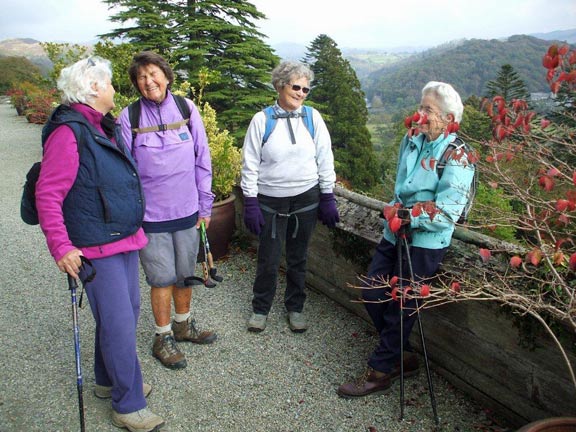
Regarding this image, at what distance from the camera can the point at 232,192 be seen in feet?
17.6

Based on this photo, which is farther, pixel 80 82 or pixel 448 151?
pixel 448 151

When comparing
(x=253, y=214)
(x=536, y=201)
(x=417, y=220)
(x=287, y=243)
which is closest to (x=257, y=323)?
(x=287, y=243)

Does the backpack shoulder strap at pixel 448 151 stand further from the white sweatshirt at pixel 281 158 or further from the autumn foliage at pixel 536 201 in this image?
the white sweatshirt at pixel 281 158

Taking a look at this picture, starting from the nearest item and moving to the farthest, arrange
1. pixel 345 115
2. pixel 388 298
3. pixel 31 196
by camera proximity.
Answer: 1. pixel 31 196
2. pixel 388 298
3. pixel 345 115

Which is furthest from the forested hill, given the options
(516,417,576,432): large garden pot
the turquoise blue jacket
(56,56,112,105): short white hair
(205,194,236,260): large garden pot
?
(56,56,112,105): short white hair

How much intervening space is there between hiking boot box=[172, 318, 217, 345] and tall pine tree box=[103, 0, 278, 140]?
16734 millimetres

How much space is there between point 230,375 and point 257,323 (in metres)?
0.57

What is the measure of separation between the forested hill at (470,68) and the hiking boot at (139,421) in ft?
301

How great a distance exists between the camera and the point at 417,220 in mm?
2611

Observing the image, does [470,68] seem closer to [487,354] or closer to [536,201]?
[487,354]

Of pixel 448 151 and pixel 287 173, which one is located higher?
pixel 448 151

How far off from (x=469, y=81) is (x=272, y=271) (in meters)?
109

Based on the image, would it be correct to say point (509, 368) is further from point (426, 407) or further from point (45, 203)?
point (45, 203)

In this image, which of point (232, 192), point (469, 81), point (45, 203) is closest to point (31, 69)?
point (232, 192)
